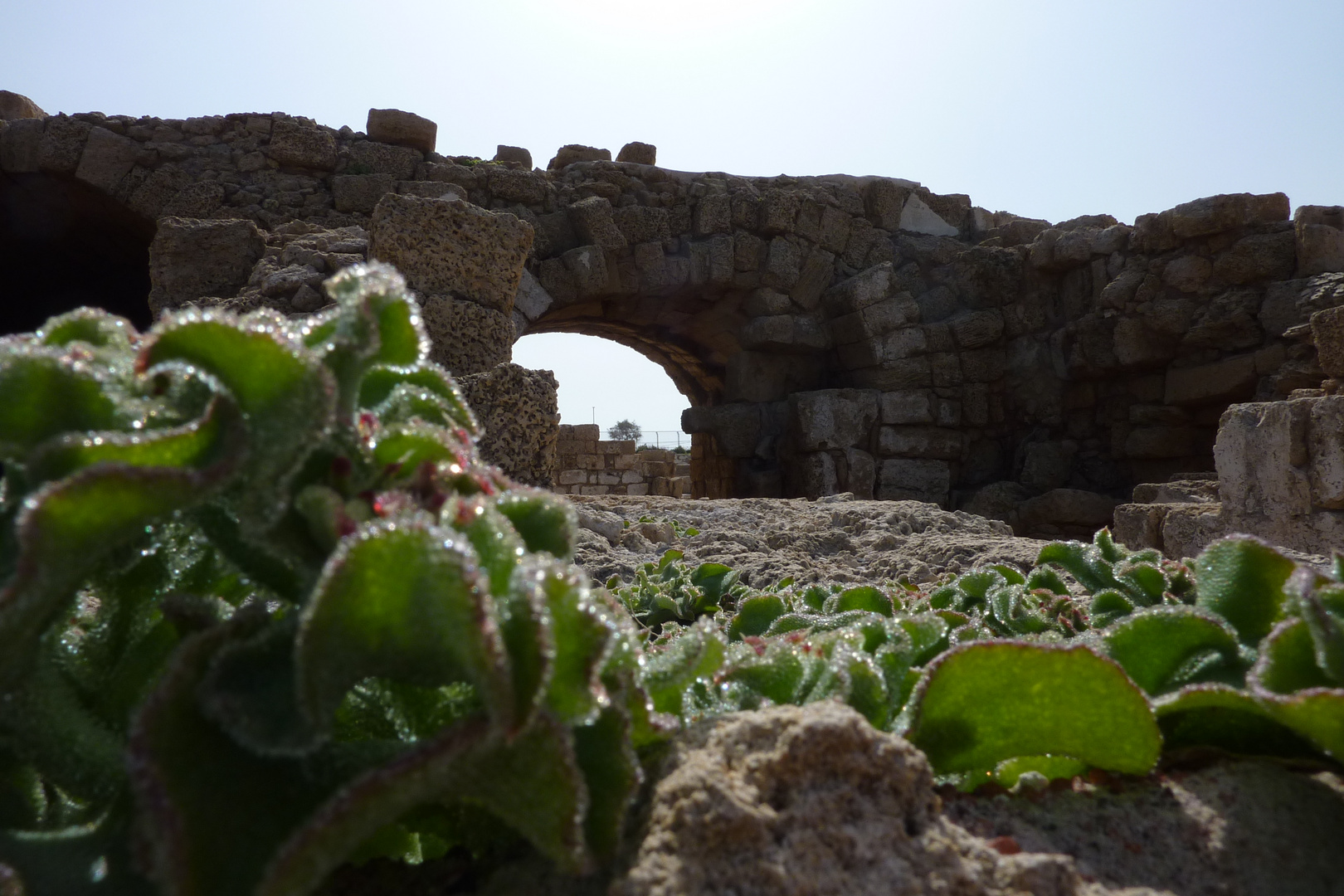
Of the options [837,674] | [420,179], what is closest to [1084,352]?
[420,179]

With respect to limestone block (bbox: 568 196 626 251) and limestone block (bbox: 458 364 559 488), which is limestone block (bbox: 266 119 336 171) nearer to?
limestone block (bbox: 568 196 626 251)

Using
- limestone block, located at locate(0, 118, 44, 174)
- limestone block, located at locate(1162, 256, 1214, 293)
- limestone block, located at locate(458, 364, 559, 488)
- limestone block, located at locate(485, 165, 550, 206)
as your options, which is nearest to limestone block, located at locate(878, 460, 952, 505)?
limestone block, located at locate(1162, 256, 1214, 293)

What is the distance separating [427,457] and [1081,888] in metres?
0.44

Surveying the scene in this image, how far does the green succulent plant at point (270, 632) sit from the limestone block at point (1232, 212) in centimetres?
818

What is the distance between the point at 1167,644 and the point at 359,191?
7.06 metres

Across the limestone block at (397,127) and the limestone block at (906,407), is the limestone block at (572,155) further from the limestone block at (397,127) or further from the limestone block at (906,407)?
the limestone block at (906,407)

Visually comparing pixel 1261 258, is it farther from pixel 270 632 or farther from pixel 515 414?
pixel 270 632

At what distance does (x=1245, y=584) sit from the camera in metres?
0.76

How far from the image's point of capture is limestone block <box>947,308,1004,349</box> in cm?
852

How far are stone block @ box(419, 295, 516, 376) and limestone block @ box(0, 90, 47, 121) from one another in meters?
5.88

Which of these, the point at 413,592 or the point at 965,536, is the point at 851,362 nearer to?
the point at 965,536

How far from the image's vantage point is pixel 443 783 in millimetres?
429

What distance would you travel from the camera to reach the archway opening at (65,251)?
7.17m

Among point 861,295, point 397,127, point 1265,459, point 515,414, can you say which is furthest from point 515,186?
point 1265,459
